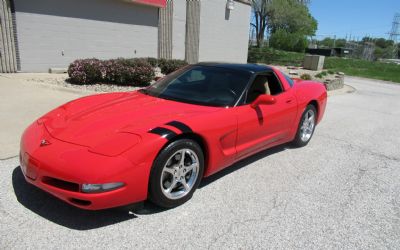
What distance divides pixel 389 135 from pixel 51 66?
1048cm

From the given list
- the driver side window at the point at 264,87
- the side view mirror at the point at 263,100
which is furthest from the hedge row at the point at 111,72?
the side view mirror at the point at 263,100

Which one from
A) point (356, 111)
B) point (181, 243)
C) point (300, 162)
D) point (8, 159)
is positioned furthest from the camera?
point (356, 111)

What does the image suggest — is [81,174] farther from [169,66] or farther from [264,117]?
[169,66]

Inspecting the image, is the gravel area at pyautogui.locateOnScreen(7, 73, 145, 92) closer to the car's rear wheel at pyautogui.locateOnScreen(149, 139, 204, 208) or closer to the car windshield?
the car windshield

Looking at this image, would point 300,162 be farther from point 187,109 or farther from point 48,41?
point 48,41

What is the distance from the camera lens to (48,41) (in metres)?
11.6

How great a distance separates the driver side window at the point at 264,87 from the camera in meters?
3.99

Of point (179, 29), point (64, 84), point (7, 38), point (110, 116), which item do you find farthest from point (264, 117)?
point (179, 29)

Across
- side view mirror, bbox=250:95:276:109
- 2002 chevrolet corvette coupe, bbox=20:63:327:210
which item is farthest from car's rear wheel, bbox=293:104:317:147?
side view mirror, bbox=250:95:276:109

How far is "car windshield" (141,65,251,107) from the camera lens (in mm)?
3777

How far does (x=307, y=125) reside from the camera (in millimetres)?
5266

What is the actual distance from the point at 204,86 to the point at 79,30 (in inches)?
391

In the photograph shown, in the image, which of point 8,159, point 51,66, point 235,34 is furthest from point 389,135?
point 235,34

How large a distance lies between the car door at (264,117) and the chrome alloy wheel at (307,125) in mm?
543
